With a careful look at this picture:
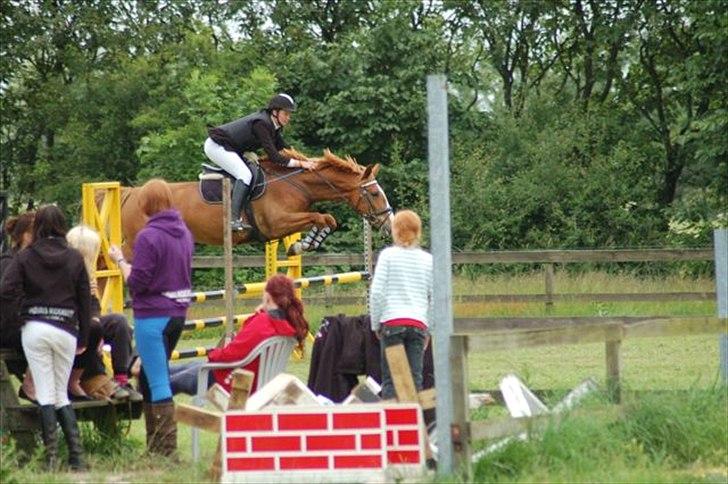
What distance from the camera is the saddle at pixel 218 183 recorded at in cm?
1800

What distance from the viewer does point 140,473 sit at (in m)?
9.63

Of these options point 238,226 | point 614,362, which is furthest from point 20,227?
point 238,226

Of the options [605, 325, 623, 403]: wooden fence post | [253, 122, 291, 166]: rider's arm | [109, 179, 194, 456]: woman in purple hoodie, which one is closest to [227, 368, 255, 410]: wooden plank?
[109, 179, 194, 456]: woman in purple hoodie

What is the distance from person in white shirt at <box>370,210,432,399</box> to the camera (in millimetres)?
10016

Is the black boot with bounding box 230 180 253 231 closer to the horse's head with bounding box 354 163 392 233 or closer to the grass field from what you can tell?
the horse's head with bounding box 354 163 392 233

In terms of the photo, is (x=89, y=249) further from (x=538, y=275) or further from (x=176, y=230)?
(x=538, y=275)

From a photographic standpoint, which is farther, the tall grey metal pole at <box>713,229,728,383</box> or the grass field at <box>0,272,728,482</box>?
the tall grey metal pole at <box>713,229,728,383</box>

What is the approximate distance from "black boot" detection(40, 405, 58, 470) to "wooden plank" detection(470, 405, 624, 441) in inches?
98.6

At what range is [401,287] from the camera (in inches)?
395

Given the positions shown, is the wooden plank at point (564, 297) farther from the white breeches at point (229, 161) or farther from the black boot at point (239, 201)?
the white breeches at point (229, 161)

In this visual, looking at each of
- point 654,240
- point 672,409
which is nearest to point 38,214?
point 672,409

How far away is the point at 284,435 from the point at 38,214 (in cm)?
219

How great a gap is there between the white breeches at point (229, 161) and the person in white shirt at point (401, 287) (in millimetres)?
7781

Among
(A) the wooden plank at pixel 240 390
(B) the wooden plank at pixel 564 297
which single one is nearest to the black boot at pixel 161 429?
(A) the wooden plank at pixel 240 390
